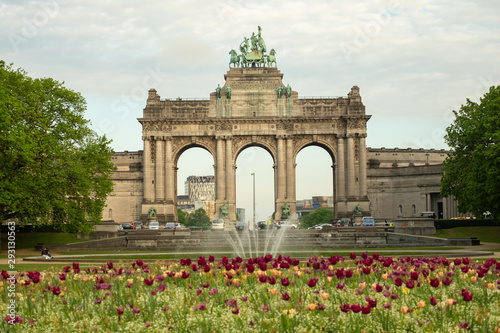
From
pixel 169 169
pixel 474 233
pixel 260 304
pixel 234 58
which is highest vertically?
pixel 234 58

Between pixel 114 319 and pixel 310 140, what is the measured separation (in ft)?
284

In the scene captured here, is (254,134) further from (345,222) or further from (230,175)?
(345,222)

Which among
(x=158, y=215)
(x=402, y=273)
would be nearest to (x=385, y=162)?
(x=158, y=215)

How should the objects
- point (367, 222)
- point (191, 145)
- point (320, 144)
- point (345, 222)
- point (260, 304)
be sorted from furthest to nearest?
point (191, 145) → point (320, 144) → point (345, 222) → point (367, 222) → point (260, 304)

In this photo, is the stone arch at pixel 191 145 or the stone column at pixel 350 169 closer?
the stone column at pixel 350 169

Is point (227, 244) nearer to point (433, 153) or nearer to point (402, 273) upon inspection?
point (402, 273)

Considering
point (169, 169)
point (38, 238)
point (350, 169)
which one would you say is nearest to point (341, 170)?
point (350, 169)

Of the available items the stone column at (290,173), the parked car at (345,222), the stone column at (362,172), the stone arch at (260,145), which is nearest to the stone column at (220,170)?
the stone arch at (260,145)

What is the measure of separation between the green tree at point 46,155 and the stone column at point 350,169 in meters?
43.6

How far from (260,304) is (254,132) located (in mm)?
84093

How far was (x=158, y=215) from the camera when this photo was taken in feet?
318

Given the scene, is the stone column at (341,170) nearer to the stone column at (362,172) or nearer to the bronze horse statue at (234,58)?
the stone column at (362,172)

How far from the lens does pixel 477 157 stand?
60.0m

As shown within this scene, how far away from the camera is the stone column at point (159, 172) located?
322 ft
